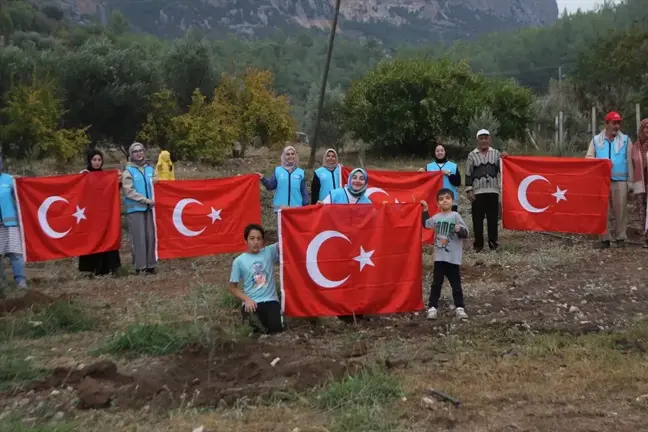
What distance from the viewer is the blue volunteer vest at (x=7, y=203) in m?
8.44

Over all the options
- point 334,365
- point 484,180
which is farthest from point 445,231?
point 484,180

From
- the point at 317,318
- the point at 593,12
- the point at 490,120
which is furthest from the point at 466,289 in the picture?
the point at 593,12

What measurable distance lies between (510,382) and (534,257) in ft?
16.4

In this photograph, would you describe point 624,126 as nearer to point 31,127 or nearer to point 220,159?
point 220,159

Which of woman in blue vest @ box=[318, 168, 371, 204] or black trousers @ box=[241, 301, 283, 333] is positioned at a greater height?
woman in blue vest @ box=[318, 168, 371, 204]

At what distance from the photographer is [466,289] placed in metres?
7.88

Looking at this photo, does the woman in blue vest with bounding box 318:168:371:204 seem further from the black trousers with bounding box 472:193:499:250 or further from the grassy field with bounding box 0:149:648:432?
the black trousers with bounding box 472:193:499:250

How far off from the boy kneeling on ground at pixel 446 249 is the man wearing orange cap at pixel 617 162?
433 cm

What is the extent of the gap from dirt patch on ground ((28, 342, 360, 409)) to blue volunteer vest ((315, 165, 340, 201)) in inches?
136

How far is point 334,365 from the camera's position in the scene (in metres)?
5.15

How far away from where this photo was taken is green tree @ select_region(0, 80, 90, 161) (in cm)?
2011

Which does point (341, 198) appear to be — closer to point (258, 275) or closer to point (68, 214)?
point (258, 275)

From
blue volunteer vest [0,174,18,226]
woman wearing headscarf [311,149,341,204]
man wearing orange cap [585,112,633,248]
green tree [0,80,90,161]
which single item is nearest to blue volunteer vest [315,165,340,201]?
woman wearing headscarf [311,149,341,204]

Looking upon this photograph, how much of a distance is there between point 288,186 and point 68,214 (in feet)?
10.4
